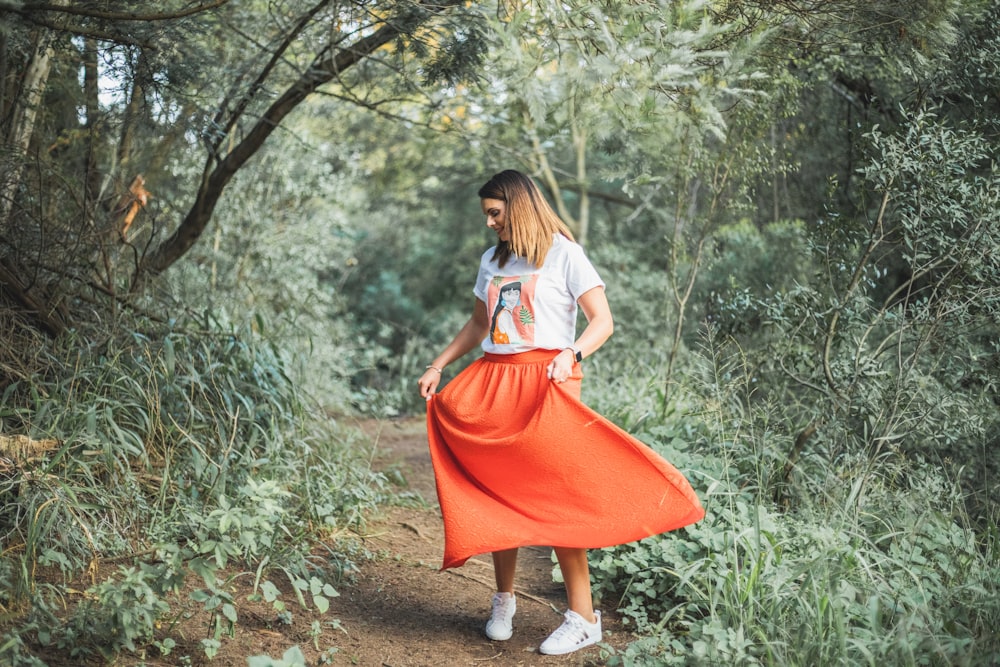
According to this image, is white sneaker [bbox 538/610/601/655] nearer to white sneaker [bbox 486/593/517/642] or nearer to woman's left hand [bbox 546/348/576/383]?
white sneaker [bbox 486/593/517/642]

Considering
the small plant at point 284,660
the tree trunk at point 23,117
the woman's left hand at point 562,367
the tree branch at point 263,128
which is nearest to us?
the small plant at point 284,660

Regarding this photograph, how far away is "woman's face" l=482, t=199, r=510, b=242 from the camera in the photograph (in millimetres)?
3158

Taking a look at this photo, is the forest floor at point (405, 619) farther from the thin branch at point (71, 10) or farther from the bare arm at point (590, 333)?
the thin branch at point (71, 10)

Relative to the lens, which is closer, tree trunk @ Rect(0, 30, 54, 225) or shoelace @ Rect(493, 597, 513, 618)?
shoelace @ Rect(493, 597, 513, 618)

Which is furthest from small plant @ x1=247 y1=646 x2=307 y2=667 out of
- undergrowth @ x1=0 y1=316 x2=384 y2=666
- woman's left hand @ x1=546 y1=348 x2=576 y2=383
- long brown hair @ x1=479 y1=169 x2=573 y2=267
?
long brown hair @ x1=479 y1=169 x2=573 y2=267

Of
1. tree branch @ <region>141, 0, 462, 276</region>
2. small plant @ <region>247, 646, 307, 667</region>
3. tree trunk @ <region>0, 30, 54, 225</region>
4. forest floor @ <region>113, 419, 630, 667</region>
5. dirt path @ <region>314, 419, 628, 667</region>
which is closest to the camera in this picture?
small plant @ <region>247, 646, 307, 667</region>

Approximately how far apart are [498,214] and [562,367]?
2.21 feet

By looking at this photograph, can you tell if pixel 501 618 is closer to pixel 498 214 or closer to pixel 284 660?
pixel 284 660

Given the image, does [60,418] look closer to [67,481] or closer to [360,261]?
[67,481]

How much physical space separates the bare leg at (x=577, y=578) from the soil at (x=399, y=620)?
154mm

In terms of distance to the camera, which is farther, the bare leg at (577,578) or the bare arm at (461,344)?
the bare arm at (461,344)

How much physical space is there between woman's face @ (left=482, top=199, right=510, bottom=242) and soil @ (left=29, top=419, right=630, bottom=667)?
159 centimetres

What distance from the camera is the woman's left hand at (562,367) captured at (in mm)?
2916

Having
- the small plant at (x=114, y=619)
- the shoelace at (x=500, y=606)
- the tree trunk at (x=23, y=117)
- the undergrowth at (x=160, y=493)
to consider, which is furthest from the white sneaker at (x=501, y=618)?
the tree trunk at (x=23, y=117)
